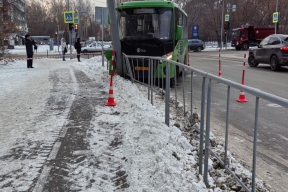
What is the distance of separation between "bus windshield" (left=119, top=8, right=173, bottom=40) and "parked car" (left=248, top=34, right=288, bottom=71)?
7226 millimetres

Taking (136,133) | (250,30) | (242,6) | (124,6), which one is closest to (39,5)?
(242,6)

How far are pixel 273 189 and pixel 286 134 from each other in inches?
51.3

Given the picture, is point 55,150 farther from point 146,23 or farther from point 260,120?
point 146,23

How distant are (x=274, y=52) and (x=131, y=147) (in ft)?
45.4

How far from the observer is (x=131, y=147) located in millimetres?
4949

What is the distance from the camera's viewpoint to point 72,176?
405 centimetres

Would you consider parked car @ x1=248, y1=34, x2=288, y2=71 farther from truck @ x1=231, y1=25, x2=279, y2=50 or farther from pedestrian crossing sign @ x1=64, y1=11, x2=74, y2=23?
truck @ x1=231, y1=25, x2=279, y2=50

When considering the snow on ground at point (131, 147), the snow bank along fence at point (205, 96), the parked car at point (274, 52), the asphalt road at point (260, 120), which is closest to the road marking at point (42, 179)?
the snow on ground at point (131, 147)

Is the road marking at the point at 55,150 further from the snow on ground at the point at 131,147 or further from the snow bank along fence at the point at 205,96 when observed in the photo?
the snow bank along fence at the point at 205,96

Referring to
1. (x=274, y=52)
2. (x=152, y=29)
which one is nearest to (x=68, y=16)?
(x=152, y=29)

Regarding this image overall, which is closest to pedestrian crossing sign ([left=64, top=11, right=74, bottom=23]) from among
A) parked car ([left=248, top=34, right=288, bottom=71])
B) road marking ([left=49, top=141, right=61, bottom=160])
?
parked car ([left=248, top=34, right=288, bottom=71])

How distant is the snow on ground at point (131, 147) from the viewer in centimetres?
380

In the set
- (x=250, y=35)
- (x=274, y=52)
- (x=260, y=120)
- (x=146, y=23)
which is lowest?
(x=260, y=120)

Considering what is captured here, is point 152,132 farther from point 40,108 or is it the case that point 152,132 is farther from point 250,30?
point 250,30
